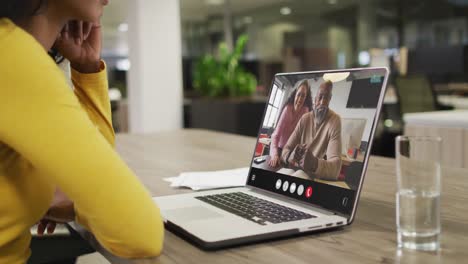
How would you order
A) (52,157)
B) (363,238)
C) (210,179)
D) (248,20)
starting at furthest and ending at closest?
1. (248,20)
2. (210,179)
3. (363,238)
4. (52,157)

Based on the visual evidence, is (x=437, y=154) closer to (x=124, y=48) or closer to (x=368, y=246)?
(x=368, y=246)

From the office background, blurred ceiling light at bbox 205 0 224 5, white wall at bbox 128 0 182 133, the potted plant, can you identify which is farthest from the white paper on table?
blurred ceiling light at bbox 205 0 224 5

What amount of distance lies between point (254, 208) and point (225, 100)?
4.02 metres

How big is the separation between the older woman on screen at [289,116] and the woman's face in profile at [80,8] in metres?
0.37

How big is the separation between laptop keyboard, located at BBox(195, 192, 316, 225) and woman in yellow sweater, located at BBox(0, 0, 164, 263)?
0.19m

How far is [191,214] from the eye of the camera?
0.88 metres

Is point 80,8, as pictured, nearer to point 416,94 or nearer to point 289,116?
point 289,116

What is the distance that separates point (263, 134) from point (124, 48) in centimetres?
1510

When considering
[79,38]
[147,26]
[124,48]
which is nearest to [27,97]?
[79,38]

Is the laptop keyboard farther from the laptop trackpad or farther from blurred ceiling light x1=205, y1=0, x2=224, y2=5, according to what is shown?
blurred ceiling light x1=205, y1=0, x2=224, y2=5

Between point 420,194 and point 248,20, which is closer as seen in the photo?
point 420,194

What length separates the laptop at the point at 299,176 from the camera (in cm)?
78

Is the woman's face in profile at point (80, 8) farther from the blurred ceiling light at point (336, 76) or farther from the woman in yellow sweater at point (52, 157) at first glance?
the blurred ceiling light at point (336, 76)

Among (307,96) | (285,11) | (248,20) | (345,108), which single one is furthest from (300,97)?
(248,20)
